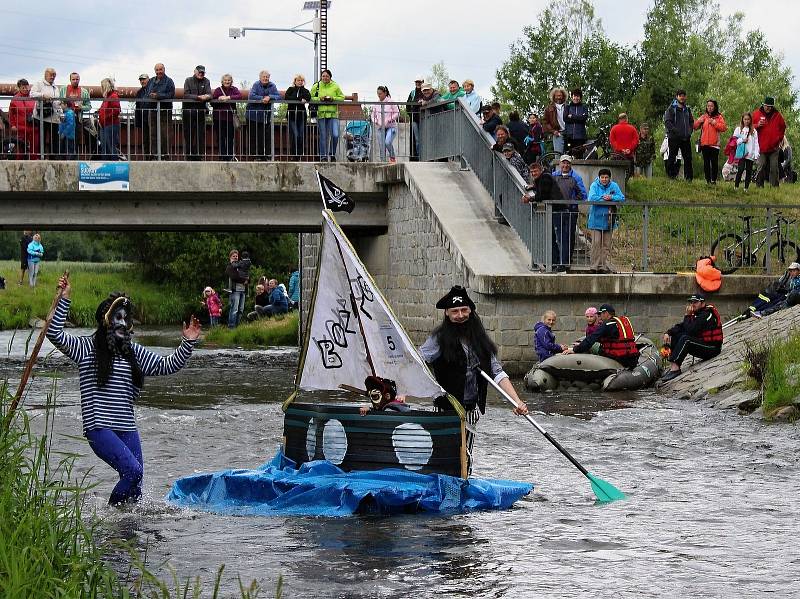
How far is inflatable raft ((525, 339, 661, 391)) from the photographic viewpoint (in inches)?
877

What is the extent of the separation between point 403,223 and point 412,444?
17.3m

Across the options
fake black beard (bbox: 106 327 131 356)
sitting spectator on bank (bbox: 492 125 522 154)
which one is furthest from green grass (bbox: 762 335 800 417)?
fake black beard (bbox: 106 327 131 356)

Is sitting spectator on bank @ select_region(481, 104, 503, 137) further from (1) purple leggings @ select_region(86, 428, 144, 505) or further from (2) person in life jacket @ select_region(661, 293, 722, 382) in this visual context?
(1) purple leggings @ select_region(86, 428, 144, 505)

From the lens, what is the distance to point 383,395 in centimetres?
1242

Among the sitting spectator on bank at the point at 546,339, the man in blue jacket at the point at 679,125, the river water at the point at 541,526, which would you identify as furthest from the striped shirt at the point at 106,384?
the man in blue jacket at the point at 679,125

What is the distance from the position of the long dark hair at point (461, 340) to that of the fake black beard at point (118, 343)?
2.63 m

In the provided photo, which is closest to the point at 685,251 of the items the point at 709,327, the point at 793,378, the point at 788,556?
the point at 709,327

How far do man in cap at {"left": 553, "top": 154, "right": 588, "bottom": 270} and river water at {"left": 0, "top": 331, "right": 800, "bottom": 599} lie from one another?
6.46 metres

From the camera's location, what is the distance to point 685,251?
26078 millimetres

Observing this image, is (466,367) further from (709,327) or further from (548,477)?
(709,327)

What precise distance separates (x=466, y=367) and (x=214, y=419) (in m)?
7.09

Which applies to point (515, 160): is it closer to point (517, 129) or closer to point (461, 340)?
point (517, 129)

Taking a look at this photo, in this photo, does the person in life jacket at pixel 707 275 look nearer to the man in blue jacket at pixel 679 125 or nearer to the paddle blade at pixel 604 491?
the man in blue jacket at pixel 679 125

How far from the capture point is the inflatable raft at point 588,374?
22.3 metres
